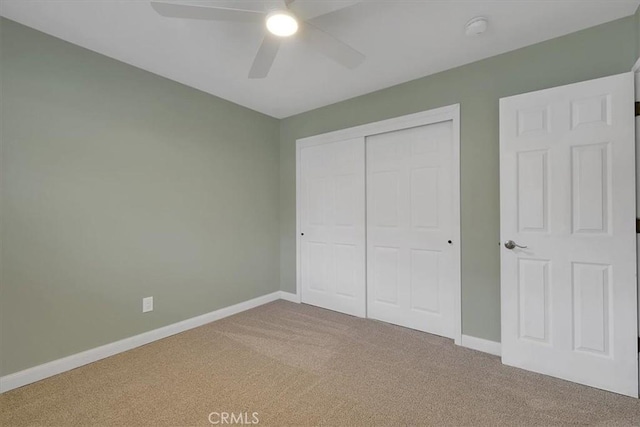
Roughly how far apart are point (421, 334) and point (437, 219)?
1107 mm

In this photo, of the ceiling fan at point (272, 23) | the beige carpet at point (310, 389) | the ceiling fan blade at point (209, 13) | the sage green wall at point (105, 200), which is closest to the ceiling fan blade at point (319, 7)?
the ceiling fan at point (272, 23)

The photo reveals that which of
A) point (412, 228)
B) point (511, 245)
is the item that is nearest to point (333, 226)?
point (412, 228)

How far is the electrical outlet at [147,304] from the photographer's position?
259cm

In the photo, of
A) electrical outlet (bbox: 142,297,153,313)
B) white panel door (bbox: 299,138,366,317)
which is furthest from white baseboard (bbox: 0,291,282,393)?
white panel door (bbox: 299,138,366,317)

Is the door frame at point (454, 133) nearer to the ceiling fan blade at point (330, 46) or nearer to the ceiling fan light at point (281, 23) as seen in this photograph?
the ceiling fan blade at point (330, 46)

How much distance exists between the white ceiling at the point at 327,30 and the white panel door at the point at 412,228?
68cm

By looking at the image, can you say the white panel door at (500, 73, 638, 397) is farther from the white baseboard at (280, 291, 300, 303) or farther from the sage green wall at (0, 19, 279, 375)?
the sage green wall at (0, 19, 279, 375)

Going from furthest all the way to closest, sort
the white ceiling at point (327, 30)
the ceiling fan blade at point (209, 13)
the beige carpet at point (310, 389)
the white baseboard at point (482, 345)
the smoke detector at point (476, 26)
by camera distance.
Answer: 1. the white baseboard at point (482, 345)
2. the smoke detector at point (476, 26)
3. the white ceiling at point (327, 30)
4. the beige carpet at point (310, 389)
5. the ceiling fan blade at point (209, 13)

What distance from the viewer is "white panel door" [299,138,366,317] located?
3.26m

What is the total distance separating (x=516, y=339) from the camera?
7.14 ft

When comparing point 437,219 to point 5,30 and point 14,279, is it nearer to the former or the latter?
point 14,279

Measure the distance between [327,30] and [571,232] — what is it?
7.28ft

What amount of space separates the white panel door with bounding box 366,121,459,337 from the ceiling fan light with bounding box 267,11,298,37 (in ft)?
5.44

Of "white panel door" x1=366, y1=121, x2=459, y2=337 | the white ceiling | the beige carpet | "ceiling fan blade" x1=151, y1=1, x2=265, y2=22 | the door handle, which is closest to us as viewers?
"ceiling fan blade" x1=151, y1=1, x2=265, y2=22
